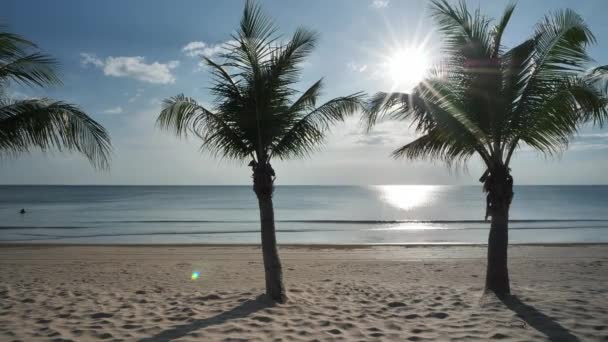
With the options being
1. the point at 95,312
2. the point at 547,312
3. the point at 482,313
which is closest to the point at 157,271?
the point at 95,312

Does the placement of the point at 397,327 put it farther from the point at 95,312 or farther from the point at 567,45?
the point at 567,45

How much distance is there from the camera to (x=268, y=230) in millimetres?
7293

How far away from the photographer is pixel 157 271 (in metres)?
11.6

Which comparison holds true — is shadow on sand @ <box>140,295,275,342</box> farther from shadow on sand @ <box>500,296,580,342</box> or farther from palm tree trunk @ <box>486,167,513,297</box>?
palm tree trunk @ <box>486,167,513,297</box>

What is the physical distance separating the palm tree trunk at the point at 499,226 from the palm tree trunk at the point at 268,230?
13.4 ft

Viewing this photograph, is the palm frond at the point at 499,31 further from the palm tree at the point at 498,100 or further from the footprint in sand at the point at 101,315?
the footprint in sand at the point at 101,315

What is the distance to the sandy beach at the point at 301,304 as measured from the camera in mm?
5414

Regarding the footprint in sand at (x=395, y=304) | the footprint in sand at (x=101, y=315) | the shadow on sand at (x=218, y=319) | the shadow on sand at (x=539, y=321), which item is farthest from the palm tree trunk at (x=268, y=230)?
the shadow on sand at (x=539, y=321)

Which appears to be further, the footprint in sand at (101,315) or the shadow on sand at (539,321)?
the footprint in sand at (101,315)

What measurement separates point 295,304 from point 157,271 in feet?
20.6

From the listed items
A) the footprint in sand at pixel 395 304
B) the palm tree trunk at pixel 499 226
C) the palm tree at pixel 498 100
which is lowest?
the footprint in sand at pixel 395 304

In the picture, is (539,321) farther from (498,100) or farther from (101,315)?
(101,315)

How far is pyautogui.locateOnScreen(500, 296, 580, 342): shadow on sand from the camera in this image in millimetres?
5129

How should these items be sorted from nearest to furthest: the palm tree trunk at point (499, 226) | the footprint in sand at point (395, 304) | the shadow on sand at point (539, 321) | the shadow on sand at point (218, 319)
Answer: the shadow on sand at point (539, 321)
the shadow on sand at point (218, 319)
the footprint in sand at point (395, 304)
the palm tree trunk at point (499, 226)
